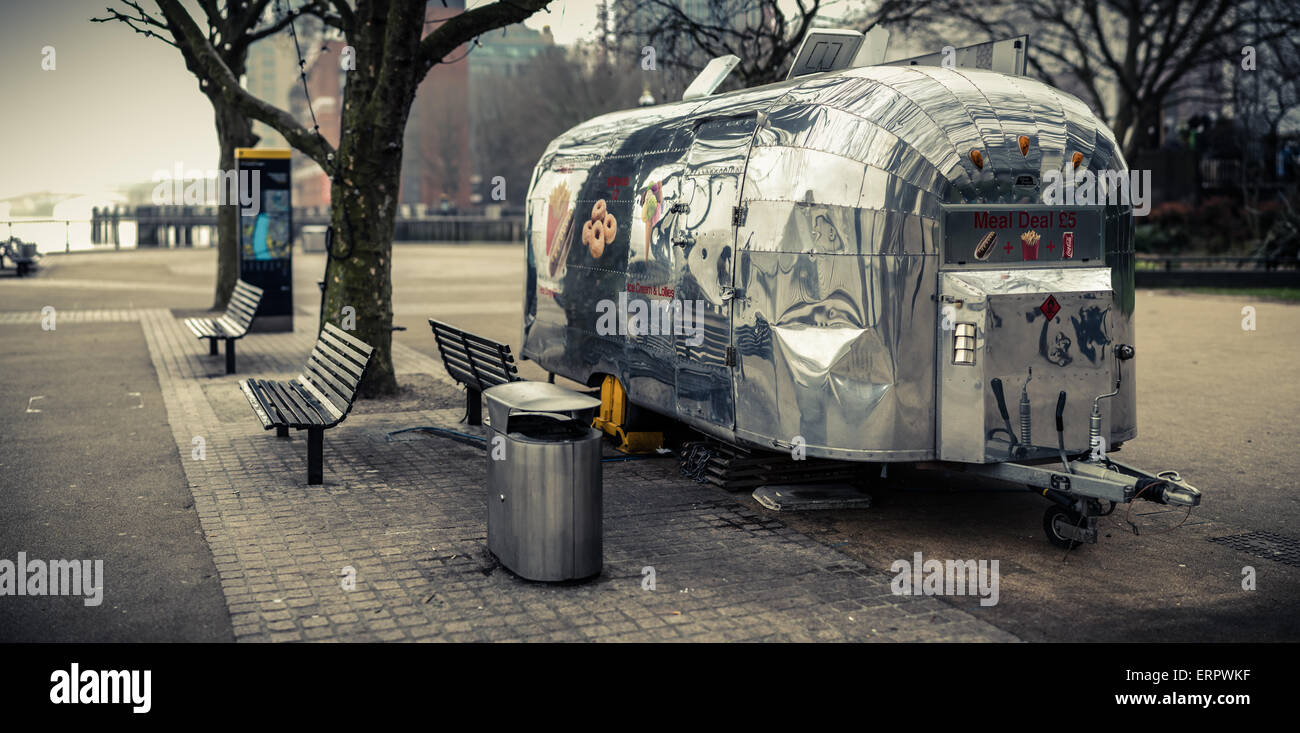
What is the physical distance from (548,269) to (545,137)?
59.1m

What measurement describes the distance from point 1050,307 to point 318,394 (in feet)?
17.9

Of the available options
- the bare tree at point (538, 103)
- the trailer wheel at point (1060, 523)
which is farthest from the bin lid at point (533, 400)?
the bare tree at point (538, 103)

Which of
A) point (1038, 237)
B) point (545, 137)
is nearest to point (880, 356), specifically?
point (1038, 237)

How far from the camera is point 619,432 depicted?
9570 mm

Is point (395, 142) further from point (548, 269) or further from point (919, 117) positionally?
point (919, 117)

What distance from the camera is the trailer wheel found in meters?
6.83

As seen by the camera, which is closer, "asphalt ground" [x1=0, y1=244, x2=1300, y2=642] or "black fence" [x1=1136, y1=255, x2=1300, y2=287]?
"asphalt ground" [x1=0, y1=244, x2=1300, y2=642]

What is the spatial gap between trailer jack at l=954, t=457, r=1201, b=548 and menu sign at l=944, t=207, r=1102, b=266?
1.18 meters

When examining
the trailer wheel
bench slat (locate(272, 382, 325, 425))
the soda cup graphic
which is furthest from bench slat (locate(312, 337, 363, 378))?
the trailer wheel

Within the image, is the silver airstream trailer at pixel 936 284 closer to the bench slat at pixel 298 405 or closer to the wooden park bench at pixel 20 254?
the bench slat at pixel 298 405

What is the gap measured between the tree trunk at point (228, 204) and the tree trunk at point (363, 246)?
8.75m

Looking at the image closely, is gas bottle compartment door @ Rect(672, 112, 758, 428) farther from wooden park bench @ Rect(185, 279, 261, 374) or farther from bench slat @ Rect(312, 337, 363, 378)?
wooden park bench @ Rect(185, 279, 261, 374)

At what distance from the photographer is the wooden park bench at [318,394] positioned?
830 centimetres

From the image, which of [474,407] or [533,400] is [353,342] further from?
[533,400]
